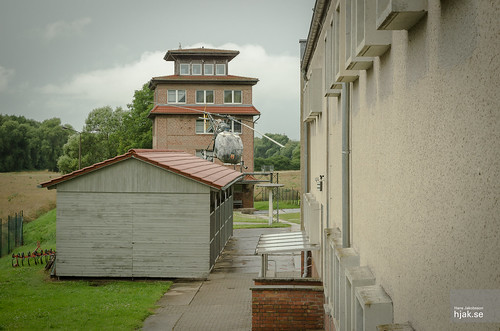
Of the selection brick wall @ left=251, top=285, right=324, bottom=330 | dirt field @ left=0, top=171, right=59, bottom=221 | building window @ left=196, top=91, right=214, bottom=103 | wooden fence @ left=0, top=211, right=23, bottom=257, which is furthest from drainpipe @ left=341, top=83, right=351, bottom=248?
building window @ left=196, top=91, right=214, bottom=103

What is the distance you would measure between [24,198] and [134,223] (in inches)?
1591

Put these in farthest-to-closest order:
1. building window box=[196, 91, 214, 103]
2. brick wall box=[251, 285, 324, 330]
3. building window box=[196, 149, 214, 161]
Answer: building window box=[196, 91, 214, 103], building window box=[196, 149, 214, 161], brick wall box=[251, 285, 324, 330]

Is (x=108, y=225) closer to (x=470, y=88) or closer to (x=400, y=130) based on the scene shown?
(x=400, y=130)

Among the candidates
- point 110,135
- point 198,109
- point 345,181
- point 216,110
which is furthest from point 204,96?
point 345,181

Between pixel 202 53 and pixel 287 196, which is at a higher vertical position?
pixel 202 53

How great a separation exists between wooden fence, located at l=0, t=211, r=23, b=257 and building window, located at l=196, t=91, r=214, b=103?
25.4 m

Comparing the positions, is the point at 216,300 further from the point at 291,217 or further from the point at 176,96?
the point at 176,96

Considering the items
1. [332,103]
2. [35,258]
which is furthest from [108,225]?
[332,103]

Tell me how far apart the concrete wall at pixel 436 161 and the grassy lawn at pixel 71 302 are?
11.2 metres

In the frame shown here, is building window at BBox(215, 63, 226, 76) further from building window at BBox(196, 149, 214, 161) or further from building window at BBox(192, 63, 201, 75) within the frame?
building window at BBox(196, 149, 214, 161)

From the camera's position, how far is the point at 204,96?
181 ft

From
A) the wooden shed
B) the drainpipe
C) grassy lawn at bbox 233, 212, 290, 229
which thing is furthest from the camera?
grassy lawn at bbox 233, 212, 290, 229

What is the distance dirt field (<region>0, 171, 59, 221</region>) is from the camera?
49344 millimetres

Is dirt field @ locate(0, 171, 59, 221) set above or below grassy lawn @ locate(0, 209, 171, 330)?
above
